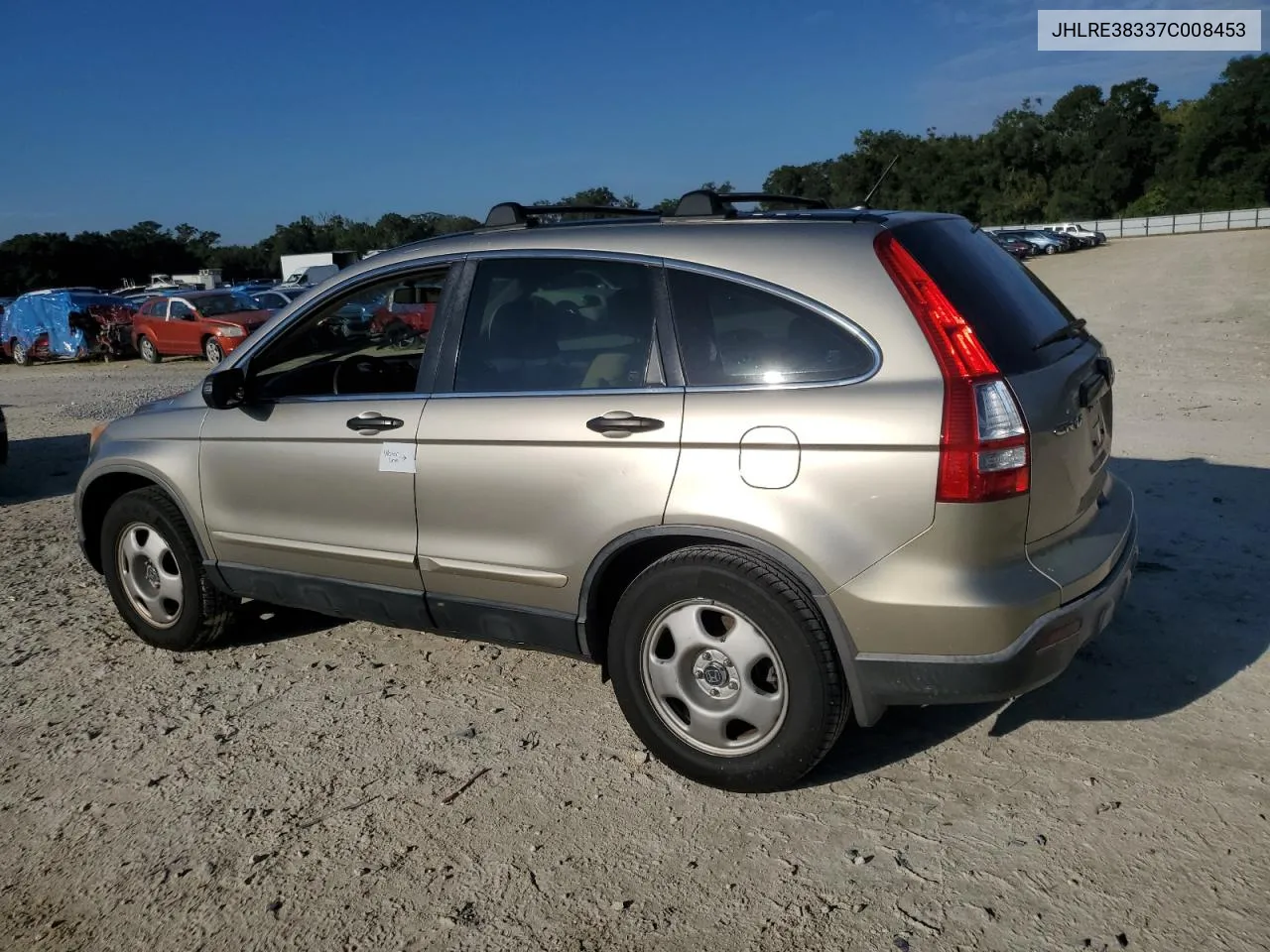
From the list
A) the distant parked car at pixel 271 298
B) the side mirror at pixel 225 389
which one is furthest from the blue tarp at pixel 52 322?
the side mirror at pixel 225 389

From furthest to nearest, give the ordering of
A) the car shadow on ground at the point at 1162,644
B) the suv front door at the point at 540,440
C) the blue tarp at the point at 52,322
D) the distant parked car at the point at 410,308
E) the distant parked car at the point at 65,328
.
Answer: the blue tarp at the point at 52,322
the distant parked car at the point at 65,328
the distant parked car at the point at 410,308
the car shadow on ground at the point at 1162,644
the suv front door at the point at 540,440

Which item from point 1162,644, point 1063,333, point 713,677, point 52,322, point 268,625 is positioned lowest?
point 1162,644

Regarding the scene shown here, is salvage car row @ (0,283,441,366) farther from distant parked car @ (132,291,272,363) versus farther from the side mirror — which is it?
the side mirror

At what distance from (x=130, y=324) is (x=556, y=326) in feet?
85.0

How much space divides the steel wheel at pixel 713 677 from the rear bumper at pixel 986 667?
0.31 meters

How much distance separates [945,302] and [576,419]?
1.21 m

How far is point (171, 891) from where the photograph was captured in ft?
9.87

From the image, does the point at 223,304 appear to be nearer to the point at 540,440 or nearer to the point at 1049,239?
the point at 540,440

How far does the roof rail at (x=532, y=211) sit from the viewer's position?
406 cm

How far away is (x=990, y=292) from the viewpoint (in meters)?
3.25

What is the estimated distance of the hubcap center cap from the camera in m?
3.26

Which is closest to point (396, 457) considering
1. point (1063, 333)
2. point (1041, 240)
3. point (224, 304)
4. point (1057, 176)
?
point (1063, 333)

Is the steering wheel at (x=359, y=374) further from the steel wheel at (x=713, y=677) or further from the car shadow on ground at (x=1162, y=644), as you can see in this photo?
the car shadow on ground at (x=1162, y=644)

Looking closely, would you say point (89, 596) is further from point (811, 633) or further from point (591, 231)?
point (811, 633)
